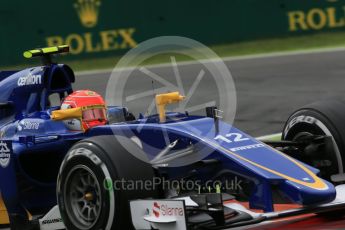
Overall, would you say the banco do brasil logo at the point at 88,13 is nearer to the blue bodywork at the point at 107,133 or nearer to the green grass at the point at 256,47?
the green grass at the point at 256,47

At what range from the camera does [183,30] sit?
1806 cm

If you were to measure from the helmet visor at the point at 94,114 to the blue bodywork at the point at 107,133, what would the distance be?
0.66ft

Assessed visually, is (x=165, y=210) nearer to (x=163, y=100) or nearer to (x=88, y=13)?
(x=163, y=100)

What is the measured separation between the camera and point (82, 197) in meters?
6.68

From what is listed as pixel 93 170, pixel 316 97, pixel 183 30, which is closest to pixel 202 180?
pixel 93 170

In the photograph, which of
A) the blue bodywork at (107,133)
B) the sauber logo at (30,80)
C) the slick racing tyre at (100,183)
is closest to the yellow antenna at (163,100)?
the blue bodywork at (107,133)

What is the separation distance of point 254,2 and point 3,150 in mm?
11141

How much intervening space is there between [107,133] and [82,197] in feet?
2.13

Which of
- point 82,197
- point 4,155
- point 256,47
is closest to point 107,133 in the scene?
point 82,197

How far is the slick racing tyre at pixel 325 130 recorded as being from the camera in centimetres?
746
